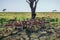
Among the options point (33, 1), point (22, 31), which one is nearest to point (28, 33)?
point (22, 31)

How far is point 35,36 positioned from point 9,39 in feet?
1.69

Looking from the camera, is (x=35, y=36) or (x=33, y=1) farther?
(x=33, y=1)

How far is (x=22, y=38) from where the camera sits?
13.4 feet

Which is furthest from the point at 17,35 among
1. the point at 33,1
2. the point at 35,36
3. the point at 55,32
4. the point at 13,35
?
the point at 33,1

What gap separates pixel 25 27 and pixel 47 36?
56 cm

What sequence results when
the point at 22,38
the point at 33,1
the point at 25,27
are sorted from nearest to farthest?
the point at 22,38 < the point at 25,27 < the point at 33,1

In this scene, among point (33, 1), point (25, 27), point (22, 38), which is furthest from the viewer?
point (33, 1)

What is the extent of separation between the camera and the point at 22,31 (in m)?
A: 4.29

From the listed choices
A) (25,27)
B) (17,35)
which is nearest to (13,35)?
(17,35)

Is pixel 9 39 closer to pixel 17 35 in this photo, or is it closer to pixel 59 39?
pixel 17 35

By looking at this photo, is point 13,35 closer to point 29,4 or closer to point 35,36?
point 35,36

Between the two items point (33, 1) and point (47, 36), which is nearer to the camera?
Answer: point (47, 36)

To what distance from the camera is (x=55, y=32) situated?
4.24 metres

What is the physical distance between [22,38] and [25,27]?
42 cm
